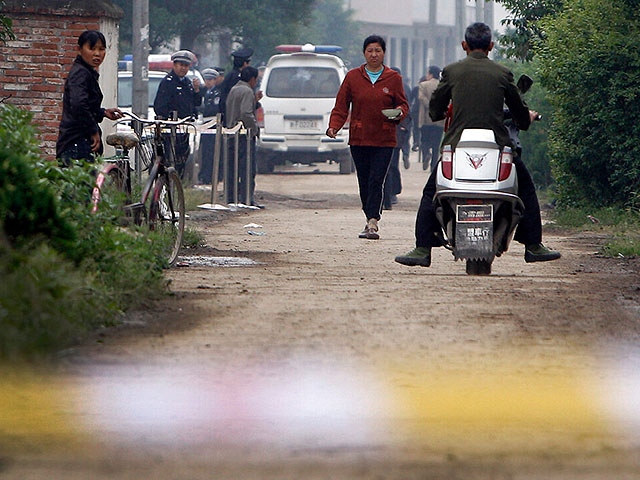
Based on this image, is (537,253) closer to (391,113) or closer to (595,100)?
(391,113)

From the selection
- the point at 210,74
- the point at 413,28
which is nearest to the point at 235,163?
the point at 210,74

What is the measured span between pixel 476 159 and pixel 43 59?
24.3ft

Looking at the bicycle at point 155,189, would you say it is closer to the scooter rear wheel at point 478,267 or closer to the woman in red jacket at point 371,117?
the scooter rear wheel at point 478,267

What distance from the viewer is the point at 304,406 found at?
5.16 metres

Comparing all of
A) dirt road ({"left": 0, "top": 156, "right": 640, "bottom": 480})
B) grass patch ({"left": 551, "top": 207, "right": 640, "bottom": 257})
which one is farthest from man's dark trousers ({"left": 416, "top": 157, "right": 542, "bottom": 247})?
grass patch ({"left": 551, "top": 207, "right": 640, "bottom": 257})

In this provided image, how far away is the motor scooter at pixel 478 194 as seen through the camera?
357 inches

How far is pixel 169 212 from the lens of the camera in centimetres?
972

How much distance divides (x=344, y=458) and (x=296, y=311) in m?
2.80

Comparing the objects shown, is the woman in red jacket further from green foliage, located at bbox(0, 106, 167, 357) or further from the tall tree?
the tall tree

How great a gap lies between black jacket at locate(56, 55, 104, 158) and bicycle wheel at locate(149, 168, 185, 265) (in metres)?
0.66

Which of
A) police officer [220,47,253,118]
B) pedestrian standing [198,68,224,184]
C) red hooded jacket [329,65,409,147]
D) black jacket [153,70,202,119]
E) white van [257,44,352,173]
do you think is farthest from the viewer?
white van [257,44,352,173]

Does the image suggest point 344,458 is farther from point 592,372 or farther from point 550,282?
point 550,282

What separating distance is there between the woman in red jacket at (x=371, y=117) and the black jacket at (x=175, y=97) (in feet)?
15.5

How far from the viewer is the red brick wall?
1514 centimetres
